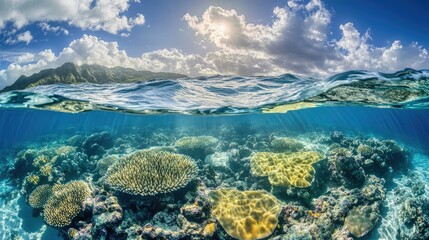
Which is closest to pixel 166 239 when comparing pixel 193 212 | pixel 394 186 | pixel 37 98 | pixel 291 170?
pixel 193 212

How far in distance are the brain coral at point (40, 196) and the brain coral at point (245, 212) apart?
8.26 meters

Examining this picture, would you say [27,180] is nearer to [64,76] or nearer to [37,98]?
[37,98]

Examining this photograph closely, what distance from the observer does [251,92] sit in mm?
14773

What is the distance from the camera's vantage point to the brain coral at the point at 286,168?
9000mm

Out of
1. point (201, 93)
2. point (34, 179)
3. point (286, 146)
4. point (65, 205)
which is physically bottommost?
point (34, 179)

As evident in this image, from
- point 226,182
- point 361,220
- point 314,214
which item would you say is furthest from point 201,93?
point 361,220

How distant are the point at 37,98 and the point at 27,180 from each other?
5.34m

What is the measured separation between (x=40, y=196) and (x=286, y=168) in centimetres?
1109

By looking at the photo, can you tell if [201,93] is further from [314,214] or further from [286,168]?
[314,214]

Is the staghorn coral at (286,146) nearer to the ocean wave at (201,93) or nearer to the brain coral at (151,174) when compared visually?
the ocean wave at (201,93)

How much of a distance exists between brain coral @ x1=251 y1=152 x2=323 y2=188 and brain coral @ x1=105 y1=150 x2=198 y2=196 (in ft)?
10.2

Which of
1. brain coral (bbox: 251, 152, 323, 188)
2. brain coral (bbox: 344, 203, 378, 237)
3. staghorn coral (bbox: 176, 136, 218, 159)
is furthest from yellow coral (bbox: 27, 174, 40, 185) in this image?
brain coral (bbox: 344, 203, 378, 237)

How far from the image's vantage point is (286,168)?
9586 mm

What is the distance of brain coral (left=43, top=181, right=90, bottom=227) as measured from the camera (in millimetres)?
7977
